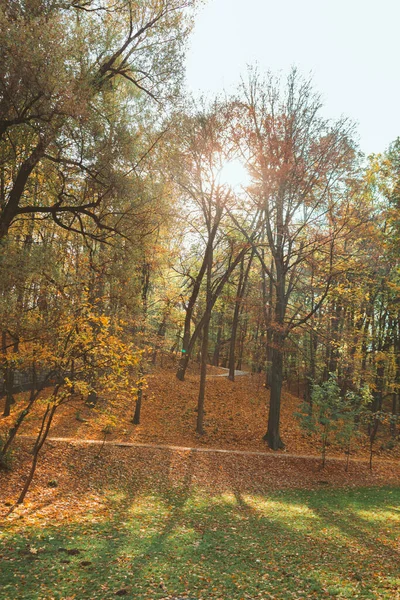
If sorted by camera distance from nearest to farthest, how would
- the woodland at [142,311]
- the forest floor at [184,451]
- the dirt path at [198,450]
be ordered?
the woodland at [142,311], the forest floor at [184,451], the dirt path at [198,450]

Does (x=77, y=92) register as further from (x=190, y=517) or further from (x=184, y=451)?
(x=184, y=451)

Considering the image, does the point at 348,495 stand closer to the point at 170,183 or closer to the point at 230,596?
the point at 230,596

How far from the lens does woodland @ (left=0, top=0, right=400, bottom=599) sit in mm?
7250

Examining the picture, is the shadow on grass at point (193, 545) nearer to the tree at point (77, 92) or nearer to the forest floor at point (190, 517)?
the forest floor at point (190, 517)

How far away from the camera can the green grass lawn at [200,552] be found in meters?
5.21

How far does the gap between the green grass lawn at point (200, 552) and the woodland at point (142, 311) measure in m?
0.05

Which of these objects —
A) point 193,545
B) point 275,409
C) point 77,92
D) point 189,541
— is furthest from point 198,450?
point 77,92

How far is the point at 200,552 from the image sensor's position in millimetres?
6754

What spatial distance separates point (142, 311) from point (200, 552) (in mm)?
10233

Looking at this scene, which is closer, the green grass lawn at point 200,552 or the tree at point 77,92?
the green grass lawn at point 200,552

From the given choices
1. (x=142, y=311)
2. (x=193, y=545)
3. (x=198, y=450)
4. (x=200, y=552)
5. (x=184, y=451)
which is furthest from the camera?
(x=142, y=311)

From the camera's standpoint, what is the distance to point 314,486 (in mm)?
12859

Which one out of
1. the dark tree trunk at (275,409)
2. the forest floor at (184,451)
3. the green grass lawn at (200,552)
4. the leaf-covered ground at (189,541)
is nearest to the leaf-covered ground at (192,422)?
the forest floor at (184,451)

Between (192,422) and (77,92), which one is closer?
(77,92)
